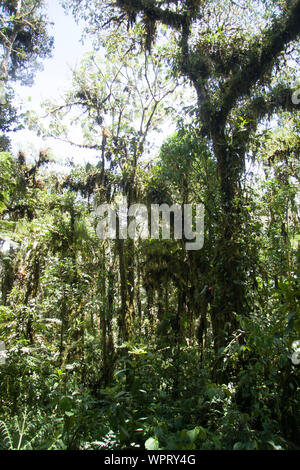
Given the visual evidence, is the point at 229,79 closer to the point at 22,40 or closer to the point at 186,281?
the point at 186,281

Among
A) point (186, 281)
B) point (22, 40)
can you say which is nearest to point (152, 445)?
point (186, 281)

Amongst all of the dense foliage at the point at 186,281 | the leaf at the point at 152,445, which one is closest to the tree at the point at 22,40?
the dense foliage at the point at 186,281

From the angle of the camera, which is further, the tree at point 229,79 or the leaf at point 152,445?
the tree at point 229,79

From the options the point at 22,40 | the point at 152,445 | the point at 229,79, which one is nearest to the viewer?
the point at 152,445

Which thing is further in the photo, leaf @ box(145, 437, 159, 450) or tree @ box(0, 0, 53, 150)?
tree @ box(0, 0, 53, 150)

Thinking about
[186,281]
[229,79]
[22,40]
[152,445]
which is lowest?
[152,445]

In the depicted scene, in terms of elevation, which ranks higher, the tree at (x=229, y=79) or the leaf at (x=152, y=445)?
the tree at (x=229, y=79)

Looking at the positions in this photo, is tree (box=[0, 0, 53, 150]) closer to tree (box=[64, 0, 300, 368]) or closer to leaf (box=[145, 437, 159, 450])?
tree (box=[64, 0, 300, 368])

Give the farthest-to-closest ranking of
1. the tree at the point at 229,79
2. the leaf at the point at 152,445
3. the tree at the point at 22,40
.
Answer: the tree at the point at 22,40
the tree at the point at 229,79
the leaf at the point at 152,445

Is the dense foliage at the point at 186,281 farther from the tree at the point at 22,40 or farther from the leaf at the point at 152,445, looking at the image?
the tree at the point at 22,40

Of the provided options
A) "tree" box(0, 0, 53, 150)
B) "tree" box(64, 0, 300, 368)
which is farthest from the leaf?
"tree" box(0, 0, 53, 150)

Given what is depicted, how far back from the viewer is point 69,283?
22.3 ft

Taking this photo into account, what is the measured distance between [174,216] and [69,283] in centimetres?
285
